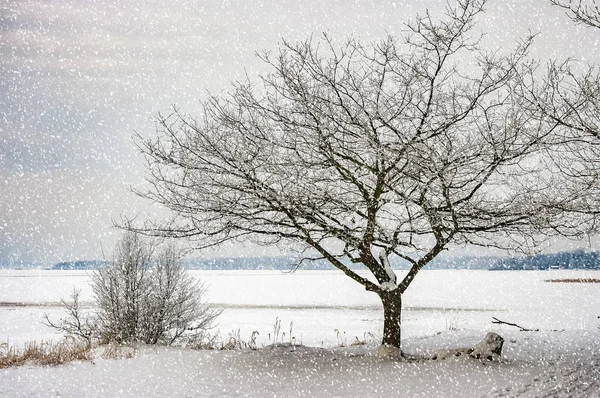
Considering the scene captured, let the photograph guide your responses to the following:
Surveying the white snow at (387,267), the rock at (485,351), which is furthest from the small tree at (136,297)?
the rock at (485,351)

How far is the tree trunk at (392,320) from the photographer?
37.6 ft

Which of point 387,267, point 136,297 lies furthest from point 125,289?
point 387,267

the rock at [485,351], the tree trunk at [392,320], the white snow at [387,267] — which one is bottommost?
the rock at [485,351]

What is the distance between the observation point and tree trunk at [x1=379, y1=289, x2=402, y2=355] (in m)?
11.5

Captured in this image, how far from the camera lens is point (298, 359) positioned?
1137 cm

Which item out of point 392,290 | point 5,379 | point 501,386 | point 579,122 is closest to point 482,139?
point 579,122

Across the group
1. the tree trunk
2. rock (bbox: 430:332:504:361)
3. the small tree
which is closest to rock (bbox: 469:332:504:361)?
rock (bbox: 430:332:504:361)

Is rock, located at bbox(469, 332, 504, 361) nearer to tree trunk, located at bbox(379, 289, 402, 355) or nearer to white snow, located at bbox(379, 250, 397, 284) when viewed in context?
tree trunk, located at bbox(379, 289, 402, 355)

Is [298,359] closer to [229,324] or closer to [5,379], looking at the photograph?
[5,379]

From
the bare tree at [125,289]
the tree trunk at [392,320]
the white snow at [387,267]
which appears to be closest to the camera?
the tree trunk at [392,320]

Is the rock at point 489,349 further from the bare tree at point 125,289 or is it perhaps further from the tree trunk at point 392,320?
the bare tree at point 125,289

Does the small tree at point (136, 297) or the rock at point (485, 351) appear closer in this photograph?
the rock at point (485, 351)

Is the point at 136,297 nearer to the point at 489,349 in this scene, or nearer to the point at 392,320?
the point at 392,320

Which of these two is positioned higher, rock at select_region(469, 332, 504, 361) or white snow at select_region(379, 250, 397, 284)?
white snow at select_region(379, 250, 397, 284)
